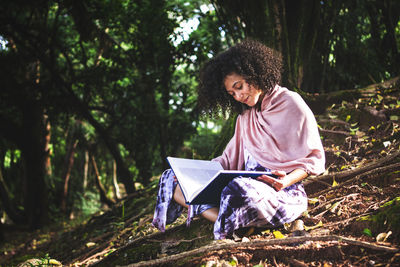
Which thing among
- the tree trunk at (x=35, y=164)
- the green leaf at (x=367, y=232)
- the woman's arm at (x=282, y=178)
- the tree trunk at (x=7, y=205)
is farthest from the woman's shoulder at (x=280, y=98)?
the tree trunk at (x=7, y=205)

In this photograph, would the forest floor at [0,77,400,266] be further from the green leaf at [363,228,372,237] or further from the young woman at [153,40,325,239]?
the young woman at [153,40,325,239]

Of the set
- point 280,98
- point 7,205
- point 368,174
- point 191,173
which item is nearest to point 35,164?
point 7,205

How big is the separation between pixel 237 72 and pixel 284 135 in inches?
23.7

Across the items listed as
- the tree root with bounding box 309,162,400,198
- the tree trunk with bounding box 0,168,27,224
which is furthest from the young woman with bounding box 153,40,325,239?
the tree trunk with bounding box 0,168,27,224

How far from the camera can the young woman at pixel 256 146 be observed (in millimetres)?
1869

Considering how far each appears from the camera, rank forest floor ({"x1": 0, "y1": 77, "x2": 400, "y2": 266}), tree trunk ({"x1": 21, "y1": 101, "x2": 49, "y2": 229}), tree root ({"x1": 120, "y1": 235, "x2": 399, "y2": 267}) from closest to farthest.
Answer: tree root ({"x1": 120, "y1": 235, "x2": 399, "y2": 267})
forest floor ({"x1": 0, "y1": 77, "x2": 400, "y2": 266})
tree trunk ({"x1": 21, "y1": 101, "x2": 49, "y2": 229})

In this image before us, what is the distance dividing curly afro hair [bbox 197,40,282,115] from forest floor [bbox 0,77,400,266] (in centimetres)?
101

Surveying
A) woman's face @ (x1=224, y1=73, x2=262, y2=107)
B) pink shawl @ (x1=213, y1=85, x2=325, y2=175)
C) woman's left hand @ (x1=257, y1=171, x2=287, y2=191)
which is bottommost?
woman's left hand @ (x1=257, y1=171, x2=287, y2=191)

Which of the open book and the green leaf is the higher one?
the open book

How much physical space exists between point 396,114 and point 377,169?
124 cm

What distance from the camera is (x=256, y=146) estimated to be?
2.38 metres

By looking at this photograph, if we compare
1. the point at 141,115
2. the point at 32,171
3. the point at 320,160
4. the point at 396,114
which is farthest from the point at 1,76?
the point at 396,114

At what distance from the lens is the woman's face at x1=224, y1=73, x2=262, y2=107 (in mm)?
2336

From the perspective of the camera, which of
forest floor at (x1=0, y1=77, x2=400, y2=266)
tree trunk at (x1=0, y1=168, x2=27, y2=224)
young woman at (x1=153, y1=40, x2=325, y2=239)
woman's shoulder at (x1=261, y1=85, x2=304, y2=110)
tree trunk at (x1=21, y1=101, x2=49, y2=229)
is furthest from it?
tree trunk at (x1=0, y1=168, x2=27, y2=224)
